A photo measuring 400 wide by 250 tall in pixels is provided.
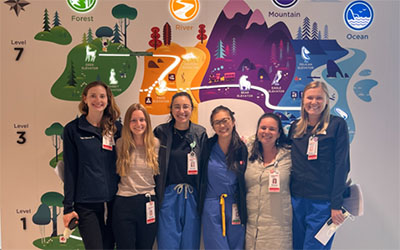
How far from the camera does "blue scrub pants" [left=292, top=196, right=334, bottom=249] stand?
9.10 feet

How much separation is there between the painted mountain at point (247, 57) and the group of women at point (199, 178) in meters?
A: 0.34

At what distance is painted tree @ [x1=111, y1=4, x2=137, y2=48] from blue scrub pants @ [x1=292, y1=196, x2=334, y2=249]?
238cm

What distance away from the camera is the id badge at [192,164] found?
2.90m

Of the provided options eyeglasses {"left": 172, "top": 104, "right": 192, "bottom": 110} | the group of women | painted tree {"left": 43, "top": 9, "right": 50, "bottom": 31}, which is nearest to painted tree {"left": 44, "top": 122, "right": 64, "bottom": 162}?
the group of women

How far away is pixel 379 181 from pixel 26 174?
12.2 ft

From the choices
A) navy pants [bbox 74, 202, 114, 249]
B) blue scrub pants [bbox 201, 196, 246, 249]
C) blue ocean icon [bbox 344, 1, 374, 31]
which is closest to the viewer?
navy pants [bbox 74, 202, 114, 249]

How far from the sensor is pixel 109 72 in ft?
10.5

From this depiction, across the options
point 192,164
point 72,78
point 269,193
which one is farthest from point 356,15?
point 72,78

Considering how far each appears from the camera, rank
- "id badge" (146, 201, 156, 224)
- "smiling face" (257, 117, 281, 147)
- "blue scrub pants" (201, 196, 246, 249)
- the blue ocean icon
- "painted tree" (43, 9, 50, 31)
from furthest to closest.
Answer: the blue ocean icon
"painted tree" (43, 9, 50, 31)
"smiling face" (257, 117, 281, 147)
"blue scrub pants" (201, 196, 246, 249)
"id badge" (146, 201, 156, 224)

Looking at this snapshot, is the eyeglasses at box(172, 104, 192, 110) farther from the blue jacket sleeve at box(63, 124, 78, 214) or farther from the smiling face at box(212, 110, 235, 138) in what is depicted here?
the blue jacket sleeve at box(63, 124, 78, 214)

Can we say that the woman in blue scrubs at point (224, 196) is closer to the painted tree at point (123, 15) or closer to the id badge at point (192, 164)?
the id badge at point (192, 164)

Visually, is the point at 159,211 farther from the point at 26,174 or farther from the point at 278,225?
the point at 26,174

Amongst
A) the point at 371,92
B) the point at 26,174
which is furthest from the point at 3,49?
the point at 371,92

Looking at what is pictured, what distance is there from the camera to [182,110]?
2936 mm
